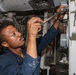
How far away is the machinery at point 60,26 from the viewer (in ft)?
3.22

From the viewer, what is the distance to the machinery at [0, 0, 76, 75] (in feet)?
3.22

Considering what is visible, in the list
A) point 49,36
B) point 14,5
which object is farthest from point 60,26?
point 14,5

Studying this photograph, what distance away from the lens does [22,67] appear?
1033mm

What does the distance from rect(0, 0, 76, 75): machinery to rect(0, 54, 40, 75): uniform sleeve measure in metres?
0.22

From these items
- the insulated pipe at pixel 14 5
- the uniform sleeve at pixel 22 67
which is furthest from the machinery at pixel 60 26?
the uniform sleeve at pixel 22 67

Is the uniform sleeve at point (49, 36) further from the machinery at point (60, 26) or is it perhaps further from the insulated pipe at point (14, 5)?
the insulated pipe at point (14, 5)

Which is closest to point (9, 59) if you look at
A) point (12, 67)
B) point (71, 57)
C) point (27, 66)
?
point (12, 67)

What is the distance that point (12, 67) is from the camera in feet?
3.56

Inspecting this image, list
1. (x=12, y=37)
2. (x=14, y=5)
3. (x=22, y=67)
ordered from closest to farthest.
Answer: (x=22, y=67) → (x=12, y=37) → (x=14, y=5)

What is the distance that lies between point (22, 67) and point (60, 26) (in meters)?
0.62

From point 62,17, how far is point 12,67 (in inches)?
22.0

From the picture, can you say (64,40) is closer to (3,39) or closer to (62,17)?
(62,17)

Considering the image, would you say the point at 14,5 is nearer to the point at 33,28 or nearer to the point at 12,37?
the point at 12,37

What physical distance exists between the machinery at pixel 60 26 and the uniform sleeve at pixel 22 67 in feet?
0.72
